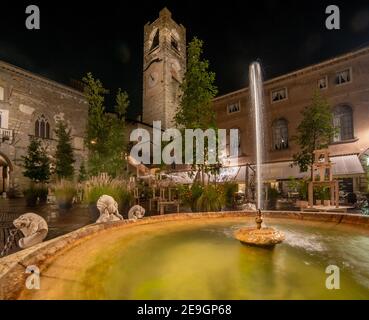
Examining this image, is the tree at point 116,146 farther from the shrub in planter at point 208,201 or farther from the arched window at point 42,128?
the arched window at point 42,128

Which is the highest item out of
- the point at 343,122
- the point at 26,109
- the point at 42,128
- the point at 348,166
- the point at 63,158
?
the point at 26,109

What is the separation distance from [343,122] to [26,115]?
2637cm

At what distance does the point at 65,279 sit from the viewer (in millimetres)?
1729

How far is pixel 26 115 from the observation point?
20109 millimetres

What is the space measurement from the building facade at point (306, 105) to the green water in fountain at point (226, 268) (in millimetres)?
12795

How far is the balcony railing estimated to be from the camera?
18203 mm

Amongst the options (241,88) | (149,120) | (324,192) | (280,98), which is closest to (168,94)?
(149,120)

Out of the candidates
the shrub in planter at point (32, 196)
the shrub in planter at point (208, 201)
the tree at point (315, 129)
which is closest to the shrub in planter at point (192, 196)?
the shrub in planter at point (208, 201)

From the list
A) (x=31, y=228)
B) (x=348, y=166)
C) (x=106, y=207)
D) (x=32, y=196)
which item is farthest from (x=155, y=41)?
(x=31, y=228)

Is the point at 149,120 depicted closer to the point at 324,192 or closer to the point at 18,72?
the point at 18,72

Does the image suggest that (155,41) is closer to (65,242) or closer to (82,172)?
(82,172)

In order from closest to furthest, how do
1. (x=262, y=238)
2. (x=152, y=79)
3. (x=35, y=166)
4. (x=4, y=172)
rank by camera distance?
1. (x=262, y=238)
2. (x=35, y=166)
3. (x=4, y=172)
4. (x=152, y=79)

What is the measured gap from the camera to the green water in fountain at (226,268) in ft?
5.46

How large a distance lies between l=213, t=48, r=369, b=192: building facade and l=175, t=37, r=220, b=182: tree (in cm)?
880
